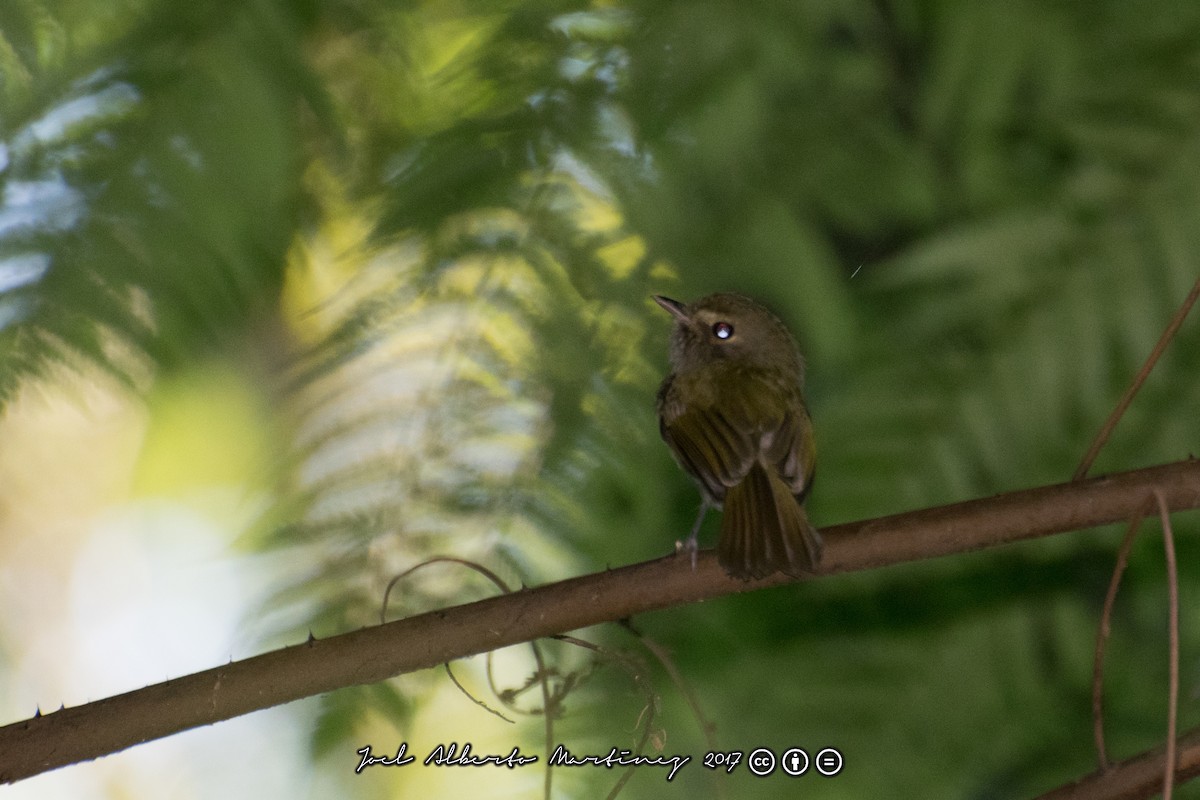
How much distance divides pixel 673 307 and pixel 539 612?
743 millimetres

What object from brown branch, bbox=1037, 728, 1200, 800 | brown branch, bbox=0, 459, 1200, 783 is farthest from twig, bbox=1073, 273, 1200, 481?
brown branch, bbox=1037, 728, 1200, 800

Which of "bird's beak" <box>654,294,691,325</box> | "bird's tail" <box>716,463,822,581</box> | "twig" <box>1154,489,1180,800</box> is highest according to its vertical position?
"bird's beak" <box>654,294,691,325</box>

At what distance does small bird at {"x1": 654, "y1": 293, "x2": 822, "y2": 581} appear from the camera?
1.64m

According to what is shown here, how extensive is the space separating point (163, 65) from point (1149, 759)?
5.59 ft

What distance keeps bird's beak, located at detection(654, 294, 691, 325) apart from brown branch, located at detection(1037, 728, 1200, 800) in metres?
0.96

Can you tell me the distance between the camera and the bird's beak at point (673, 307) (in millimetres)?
2008

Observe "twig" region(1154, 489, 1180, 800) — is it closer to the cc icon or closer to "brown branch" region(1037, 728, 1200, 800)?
"brown branch" region(1037, 728, 1200, 800)

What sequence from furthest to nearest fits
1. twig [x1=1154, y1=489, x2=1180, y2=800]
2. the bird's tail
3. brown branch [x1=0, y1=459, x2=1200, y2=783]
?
the bird's tail, brown branch [x1=0, y1=459, x2=1200, y2=783], twig [x1=1154, y1=489, x2=1180, y2=800]

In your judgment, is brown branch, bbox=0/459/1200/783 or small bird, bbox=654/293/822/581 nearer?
brown branch, bbox=0/459/1200/783

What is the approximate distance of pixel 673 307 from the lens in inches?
80.8

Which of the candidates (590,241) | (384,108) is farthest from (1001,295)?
(384,108)

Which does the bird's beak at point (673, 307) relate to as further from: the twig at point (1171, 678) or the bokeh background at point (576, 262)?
the twig at point (1171, 678)

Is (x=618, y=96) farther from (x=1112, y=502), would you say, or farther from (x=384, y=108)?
(x=1112, y=502)

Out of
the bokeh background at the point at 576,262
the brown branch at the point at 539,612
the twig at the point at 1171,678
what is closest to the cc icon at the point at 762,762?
the bokeh background at the point at 576,262
